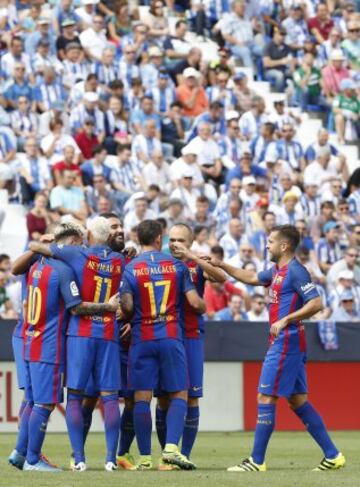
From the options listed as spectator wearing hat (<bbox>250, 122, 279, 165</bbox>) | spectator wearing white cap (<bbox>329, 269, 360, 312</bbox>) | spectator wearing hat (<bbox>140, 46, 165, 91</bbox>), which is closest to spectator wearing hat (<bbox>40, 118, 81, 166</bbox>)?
spectator wearing hat (<bbox>140, 46, 165, 91</bbox>)

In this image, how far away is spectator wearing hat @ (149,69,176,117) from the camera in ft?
87.8

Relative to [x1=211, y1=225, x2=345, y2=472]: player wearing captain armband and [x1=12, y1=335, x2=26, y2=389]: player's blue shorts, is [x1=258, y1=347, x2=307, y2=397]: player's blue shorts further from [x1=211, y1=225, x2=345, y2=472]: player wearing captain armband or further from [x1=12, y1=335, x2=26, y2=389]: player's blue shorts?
[x1=12, y1=335, x2=26, y2=389]: player's blue shorts

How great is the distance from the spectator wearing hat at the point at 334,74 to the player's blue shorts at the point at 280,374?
1533cm

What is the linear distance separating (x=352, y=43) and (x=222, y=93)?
11.4 feet

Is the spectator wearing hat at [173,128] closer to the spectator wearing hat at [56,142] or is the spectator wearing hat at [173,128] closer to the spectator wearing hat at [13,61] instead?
the spectator wearing hat at [56,142]

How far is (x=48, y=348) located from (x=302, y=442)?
5689 mm

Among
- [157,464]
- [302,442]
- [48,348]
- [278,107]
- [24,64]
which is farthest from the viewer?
[278,107]

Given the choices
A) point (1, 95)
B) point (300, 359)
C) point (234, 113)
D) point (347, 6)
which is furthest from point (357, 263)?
point (300, 359)

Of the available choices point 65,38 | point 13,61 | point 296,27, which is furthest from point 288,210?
point 296,27

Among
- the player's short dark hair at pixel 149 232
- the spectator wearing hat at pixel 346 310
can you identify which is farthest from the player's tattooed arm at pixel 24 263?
the spectator wearing hat at pixel 346 310

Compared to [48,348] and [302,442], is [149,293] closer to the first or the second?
[48,348]

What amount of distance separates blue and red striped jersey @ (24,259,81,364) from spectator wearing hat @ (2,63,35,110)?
37.4 feet

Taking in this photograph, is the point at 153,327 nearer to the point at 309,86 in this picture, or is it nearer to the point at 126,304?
the point at 126,304

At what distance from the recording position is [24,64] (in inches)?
1007
